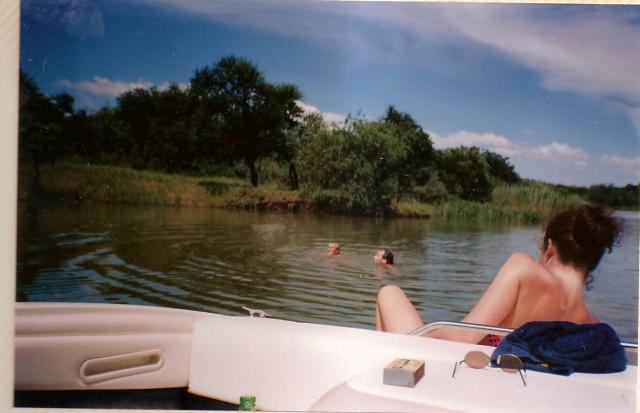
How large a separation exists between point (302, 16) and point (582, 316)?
2090 millimetres

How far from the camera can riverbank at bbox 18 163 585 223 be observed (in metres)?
3.64

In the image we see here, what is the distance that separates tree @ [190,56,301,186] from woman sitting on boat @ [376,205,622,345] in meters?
1.11

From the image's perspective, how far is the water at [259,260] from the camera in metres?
3.66

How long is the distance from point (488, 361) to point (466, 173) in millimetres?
1080

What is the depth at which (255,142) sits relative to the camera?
12.9 feet

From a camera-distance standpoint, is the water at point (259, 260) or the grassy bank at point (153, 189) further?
the grassy bank at point (153, 189)

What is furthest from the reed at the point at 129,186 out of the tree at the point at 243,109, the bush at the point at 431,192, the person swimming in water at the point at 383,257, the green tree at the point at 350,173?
the bush at the point at 431,192

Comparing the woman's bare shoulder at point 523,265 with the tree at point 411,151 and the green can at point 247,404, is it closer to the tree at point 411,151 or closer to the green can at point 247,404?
the tree at point 411,151

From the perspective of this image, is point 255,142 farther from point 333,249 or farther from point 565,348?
point 565,348

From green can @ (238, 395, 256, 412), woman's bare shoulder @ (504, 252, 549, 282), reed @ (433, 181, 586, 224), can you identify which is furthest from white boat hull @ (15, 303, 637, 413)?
reed @ (433, 181, 586, 224)

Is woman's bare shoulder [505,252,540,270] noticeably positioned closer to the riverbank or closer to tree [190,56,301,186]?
the riverbank

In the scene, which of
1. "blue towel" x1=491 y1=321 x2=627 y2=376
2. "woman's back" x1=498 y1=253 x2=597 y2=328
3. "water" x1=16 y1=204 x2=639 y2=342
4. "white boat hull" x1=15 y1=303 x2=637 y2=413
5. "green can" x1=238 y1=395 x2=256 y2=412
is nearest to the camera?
"blue towel" x1=491 y1=321 x2=627 y2=376

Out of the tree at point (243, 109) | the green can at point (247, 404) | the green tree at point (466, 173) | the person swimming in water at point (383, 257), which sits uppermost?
the tree at point (243, 109)

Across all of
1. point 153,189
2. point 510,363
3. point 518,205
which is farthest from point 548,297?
point 153,189
